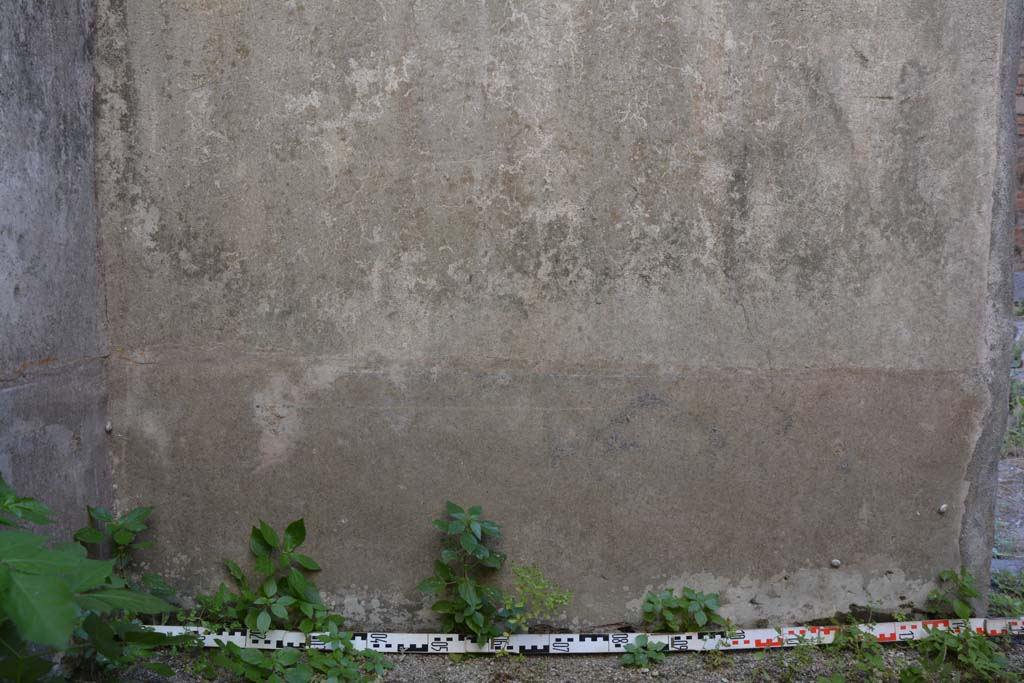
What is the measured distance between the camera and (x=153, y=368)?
2.82 meters

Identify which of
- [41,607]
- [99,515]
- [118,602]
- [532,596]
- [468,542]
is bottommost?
[532,596]

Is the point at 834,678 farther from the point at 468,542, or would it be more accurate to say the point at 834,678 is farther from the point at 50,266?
the point at 50,266

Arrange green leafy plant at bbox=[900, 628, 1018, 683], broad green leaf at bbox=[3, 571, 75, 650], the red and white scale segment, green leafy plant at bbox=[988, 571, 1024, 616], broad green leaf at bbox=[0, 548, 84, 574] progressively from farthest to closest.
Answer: green leafy plant at bbox=[988, 571, 1024, 616], the red and white scale segment, green leafy plant at bbox=[900, 628, 1018, 683], broad green leaf at bbox=[0, 548, 84, 574], broad green leaf at bbox=[3, 571, 75, 650]

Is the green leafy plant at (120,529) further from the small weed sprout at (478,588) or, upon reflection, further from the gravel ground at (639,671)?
the small weed sprout at (478,588)

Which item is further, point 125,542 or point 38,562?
point 125,542

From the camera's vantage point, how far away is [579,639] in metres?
2.86

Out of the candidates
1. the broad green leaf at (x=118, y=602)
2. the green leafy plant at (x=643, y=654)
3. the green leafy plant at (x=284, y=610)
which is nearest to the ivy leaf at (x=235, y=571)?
the green leafy plant at (x=284, y=610)

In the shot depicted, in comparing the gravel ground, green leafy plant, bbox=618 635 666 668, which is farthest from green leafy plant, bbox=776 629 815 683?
green leafy plant, bbox=618 635 666 668

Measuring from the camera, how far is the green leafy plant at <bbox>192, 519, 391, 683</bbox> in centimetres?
266

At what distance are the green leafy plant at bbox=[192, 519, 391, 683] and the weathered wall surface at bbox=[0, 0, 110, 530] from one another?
0.59 meters

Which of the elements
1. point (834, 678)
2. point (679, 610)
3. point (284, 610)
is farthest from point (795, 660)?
point (284, 610)

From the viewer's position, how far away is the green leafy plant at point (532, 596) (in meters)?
2.83

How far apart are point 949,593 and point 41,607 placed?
2.98 meters

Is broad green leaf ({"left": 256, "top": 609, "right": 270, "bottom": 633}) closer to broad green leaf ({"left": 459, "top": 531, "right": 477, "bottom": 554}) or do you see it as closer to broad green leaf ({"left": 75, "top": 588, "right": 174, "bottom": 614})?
broad green leaf ({"left": 459, "top": 531, "right": 477, "bottom": 554})
